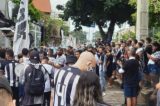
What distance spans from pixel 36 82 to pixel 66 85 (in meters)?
4.41

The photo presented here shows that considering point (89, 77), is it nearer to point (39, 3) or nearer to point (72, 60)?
point (72, 60)

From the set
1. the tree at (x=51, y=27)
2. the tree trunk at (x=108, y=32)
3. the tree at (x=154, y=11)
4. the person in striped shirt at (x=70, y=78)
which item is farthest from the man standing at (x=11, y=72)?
the tree at (x=51, y=27)

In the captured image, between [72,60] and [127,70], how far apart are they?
11.1 ft

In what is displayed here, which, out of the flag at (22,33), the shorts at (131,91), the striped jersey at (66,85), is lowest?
the shorts at (131,91)

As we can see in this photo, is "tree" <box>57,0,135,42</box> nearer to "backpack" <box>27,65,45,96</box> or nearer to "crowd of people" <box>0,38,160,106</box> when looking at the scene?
"crowd of people" <box>0,38,160,106</box>

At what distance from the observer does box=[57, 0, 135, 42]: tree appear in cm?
4222

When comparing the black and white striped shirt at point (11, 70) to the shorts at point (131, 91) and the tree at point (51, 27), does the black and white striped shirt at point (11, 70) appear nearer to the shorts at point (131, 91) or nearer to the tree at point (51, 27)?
the shorts at point (131, 91)

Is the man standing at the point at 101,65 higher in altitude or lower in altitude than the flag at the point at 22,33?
lower

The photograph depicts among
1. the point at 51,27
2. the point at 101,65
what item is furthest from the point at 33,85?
the point at 51,27

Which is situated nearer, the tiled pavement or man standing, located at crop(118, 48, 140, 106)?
man standing, located at crop(118, 48, 140, 106)

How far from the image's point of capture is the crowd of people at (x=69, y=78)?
179 inches

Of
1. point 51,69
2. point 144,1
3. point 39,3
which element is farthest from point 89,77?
point 39,3

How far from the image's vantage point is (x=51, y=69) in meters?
11.2

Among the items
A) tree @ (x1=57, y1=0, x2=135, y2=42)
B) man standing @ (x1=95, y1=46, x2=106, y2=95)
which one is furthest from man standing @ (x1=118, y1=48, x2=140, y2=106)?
tree @ (x1=57, y1=0, x2=135, y2=42)
